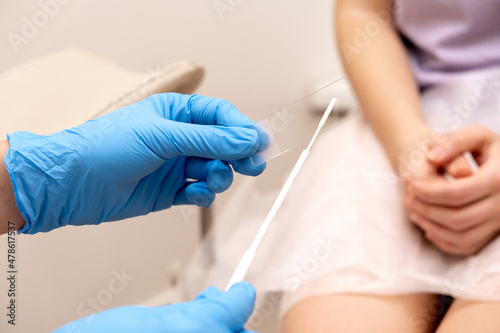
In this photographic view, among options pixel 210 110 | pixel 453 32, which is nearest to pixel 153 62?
pixel 210 110

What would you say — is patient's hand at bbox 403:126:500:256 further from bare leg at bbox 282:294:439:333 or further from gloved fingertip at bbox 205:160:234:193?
gloved fingertip at bbox 205:160:234:193

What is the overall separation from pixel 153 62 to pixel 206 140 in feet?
1.59

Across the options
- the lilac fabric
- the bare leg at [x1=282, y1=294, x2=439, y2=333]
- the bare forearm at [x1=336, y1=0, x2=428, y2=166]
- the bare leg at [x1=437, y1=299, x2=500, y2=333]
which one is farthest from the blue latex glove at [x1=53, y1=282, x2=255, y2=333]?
the lilac fabric

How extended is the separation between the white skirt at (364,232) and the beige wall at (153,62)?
11 centimetres

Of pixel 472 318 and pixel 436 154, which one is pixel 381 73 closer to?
pixel 436 154

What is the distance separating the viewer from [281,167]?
3.09 feet

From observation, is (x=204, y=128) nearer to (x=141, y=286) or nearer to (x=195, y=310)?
(x=195, y=310)

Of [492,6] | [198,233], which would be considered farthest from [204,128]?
[198,233]

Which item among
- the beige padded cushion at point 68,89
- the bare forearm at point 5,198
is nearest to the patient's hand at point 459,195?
the beige padded cushion at point 68,89

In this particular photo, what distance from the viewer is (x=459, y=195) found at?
1.90 feet

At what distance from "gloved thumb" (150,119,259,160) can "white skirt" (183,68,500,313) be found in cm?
19

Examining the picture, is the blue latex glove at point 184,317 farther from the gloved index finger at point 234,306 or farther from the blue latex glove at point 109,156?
the blue latex glove at point 109,156

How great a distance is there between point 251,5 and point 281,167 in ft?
1.44

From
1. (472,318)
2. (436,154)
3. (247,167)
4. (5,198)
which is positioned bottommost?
(472,318)
